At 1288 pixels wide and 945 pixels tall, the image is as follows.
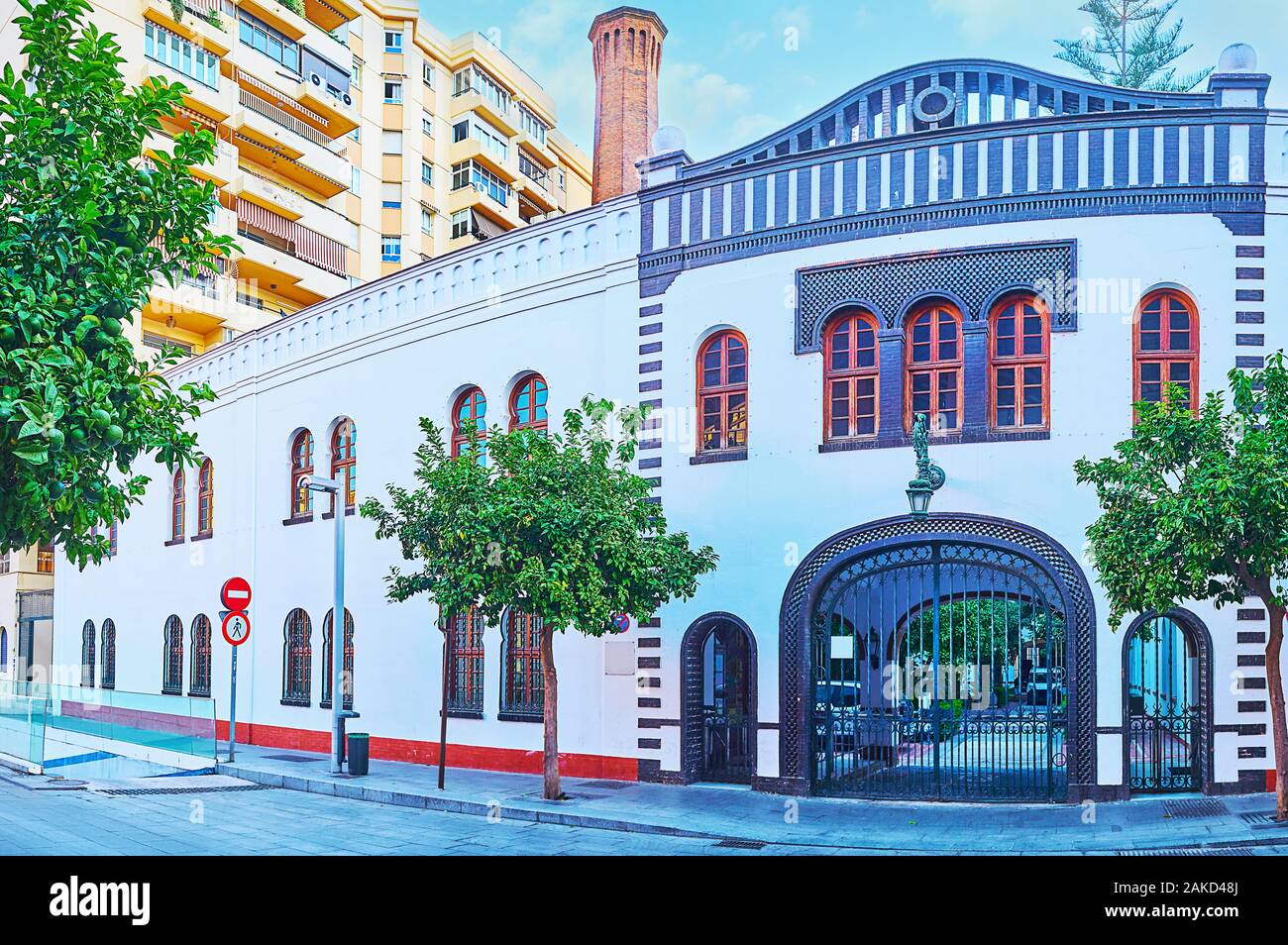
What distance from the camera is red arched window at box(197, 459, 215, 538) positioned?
94.2 ft

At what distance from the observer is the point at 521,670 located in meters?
20.1

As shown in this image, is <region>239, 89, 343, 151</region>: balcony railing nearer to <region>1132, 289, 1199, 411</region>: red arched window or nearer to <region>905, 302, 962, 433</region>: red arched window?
<region>905, 302, 962, 433</region>: red arched window

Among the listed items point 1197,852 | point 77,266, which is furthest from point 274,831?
point 1197,852

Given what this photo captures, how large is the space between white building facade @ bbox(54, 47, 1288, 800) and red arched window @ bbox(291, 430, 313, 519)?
5926 mm

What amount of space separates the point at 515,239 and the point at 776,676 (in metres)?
8.67

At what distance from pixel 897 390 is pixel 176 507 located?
20.5 meters

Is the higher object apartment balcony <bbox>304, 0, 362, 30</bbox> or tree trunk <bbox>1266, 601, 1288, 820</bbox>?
apartment balcony <bbox>304, 0, 362, 30</bbox>

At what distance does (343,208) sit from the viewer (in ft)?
143

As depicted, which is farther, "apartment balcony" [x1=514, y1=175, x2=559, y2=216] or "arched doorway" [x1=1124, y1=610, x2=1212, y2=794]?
"apartment balcony" [x1=514, y1=175, x2=559, y2=216]

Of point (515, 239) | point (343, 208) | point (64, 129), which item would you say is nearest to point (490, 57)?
point (343, 208)

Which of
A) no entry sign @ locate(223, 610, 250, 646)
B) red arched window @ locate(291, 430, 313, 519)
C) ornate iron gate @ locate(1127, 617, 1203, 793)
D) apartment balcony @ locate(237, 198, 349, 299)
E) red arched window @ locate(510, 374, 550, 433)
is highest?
apartment balcony @ locate(237, 198, 349, 299)

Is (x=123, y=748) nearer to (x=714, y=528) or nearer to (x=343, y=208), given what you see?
(x=714, y=528)

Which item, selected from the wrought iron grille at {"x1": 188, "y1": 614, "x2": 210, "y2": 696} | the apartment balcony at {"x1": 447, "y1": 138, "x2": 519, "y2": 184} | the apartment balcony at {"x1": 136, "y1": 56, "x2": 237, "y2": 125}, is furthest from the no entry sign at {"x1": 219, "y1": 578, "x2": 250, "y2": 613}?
the apartment balcony at {"x1": 447, "y1": 138, "x2": 519, "y2": 184}

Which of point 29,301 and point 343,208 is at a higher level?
point 343,208
